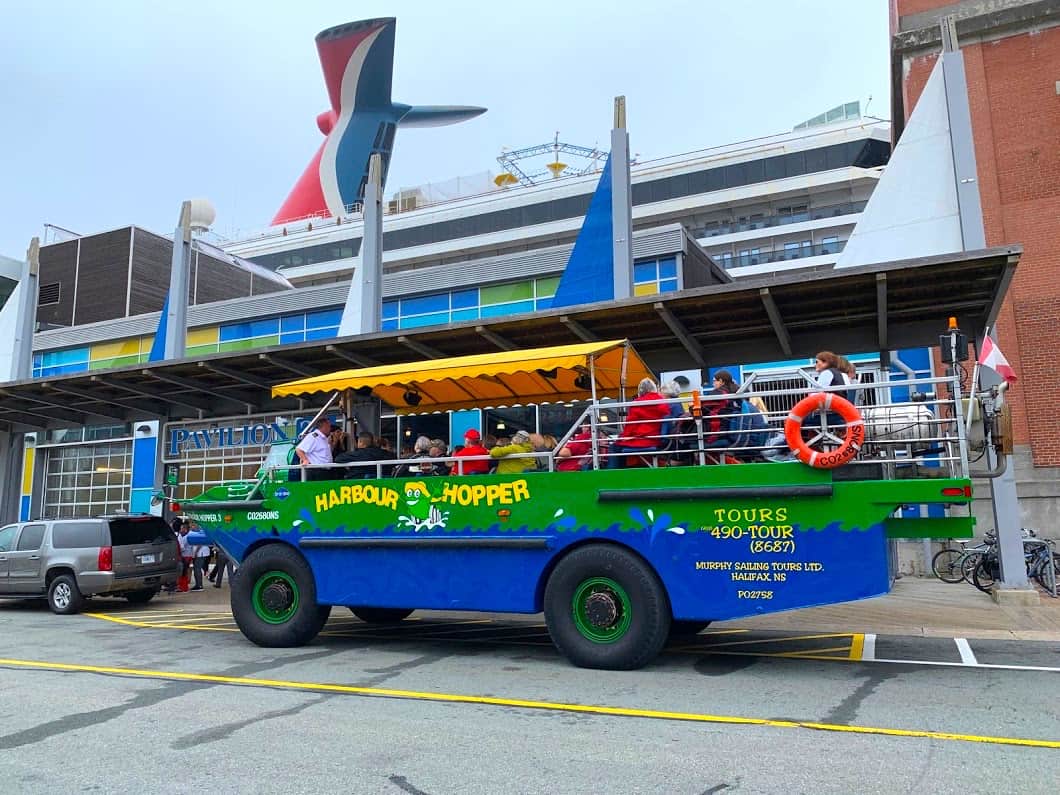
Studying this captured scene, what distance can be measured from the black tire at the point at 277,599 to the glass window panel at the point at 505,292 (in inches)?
707

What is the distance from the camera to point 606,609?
7.09m

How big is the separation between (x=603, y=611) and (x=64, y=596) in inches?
403

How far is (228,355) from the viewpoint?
13156 mm

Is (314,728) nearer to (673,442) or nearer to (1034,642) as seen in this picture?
(673,442)

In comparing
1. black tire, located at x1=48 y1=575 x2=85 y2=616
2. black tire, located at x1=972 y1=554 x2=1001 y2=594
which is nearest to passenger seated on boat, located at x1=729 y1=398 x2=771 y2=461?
black tire, located at x1=972 y1=554 x2=1001 y2=594

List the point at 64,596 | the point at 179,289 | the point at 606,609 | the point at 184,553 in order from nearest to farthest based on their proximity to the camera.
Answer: the point at 606,609 → the point at 64,596 → the point at 184,553 → the point at 179,289

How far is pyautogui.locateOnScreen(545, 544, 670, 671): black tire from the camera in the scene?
6.89 metres

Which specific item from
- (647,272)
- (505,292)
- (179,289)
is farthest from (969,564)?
(179,289)

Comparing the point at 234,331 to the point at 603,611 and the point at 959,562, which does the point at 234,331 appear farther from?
the point at 603,611

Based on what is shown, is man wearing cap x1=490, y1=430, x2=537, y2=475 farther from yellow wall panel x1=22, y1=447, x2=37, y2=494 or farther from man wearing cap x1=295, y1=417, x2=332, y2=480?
yellow wall panel x1=22, y1=447, x2=37, y2=494

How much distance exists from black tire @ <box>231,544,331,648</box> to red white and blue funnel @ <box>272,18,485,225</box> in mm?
77290

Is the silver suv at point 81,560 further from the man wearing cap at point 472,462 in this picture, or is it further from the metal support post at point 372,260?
the man wearing cap at point 472,462

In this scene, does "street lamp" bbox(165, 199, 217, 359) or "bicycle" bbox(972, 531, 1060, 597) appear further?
"street lamp" bbox(165, 199, 217, 359)

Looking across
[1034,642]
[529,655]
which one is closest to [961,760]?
[529,655]
